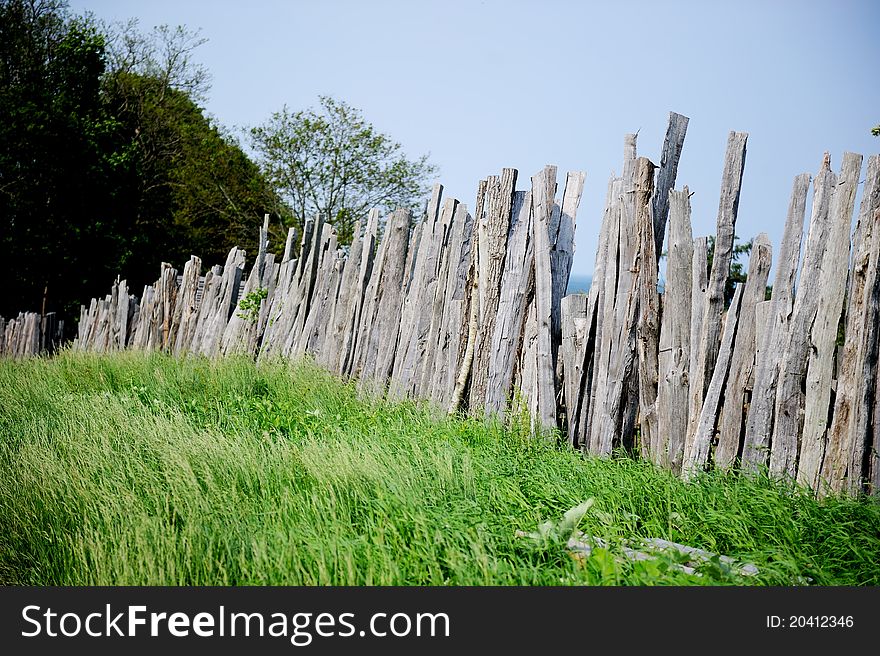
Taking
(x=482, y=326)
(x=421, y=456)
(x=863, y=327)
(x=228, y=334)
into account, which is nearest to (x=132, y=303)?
(x=228, y=334)

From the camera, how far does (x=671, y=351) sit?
162 inches

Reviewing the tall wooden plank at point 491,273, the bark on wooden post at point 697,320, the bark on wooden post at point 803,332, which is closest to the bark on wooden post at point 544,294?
the tall wooden plank at point 491,273

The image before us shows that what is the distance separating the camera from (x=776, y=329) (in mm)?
3613

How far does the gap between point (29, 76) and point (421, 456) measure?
1953cm

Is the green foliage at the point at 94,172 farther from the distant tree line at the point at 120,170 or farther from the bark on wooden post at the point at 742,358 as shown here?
the bark on wooden post at the point at 742,358

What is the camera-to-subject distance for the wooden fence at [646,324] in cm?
347

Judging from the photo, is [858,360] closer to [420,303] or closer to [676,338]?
[676,338]

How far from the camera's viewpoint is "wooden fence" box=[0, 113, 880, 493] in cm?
347

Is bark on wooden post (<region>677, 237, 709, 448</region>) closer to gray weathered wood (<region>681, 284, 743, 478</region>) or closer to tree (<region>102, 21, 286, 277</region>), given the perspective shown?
gray weathered wood (<region>681, 284, 743, 478</region>)

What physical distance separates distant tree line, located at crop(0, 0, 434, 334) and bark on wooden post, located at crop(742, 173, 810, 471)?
56.7 ft

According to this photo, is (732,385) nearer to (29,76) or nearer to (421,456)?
(421,456)

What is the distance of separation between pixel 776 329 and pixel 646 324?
31.4 inches

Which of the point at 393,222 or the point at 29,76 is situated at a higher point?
the point at 29,76

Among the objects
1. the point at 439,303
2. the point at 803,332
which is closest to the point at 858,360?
the point at 803,332
